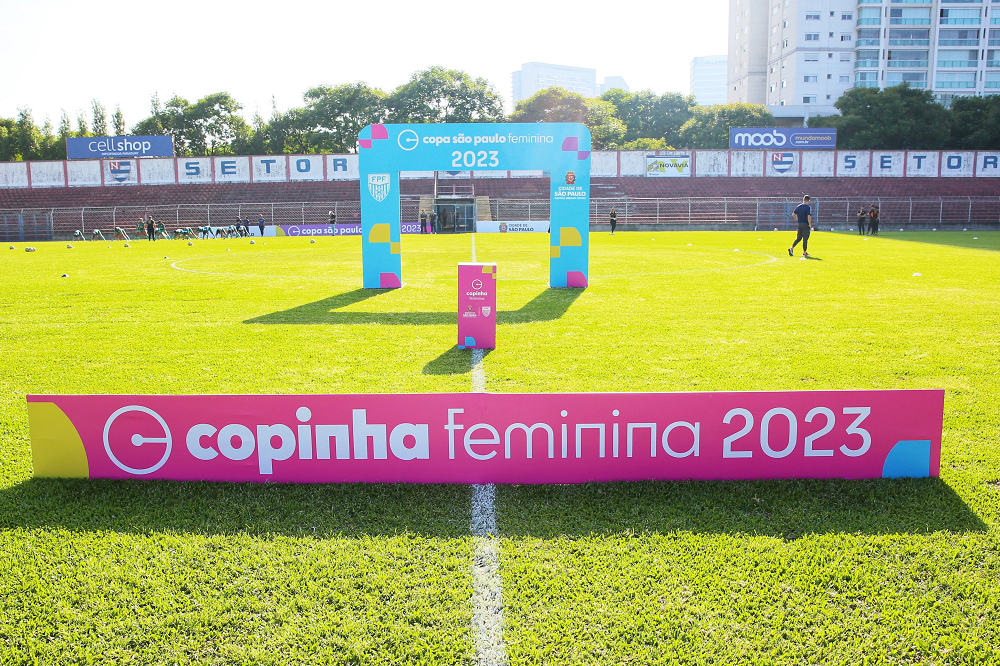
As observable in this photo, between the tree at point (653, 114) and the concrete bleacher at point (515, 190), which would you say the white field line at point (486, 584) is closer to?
the concrete bleacher at point (515, 190)

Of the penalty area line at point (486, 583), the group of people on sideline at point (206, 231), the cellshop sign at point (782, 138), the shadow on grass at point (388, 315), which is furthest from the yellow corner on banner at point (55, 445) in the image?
the cellshop sign at point (782, 138)

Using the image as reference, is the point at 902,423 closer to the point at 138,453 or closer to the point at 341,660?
the point at 341,660

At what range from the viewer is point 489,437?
4.39 m

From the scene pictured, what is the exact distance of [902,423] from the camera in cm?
438

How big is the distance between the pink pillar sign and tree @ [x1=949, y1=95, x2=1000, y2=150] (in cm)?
8286

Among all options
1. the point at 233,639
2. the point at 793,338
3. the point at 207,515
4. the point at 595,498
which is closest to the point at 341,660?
the point at 233,639

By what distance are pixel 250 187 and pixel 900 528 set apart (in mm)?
58658

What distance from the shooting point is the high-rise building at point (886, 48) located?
297 feet

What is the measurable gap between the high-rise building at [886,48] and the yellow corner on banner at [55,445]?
4019 inches

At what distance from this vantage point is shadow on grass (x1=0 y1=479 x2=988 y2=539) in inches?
151

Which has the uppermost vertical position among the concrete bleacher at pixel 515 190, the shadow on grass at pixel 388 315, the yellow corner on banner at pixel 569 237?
the concrete bleacher at pixel 515 190

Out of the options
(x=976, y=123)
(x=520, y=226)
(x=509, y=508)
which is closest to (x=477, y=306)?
(x=509, y=508)

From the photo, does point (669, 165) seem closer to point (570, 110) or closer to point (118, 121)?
→ point (570, 110)

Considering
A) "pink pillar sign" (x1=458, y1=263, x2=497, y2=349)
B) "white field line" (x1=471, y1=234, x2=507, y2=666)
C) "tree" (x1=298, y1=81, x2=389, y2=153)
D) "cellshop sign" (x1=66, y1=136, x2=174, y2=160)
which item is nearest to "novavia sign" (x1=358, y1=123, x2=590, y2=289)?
"pink pillar sign" (x1=458, y1=263, x2=497, y2=349)
